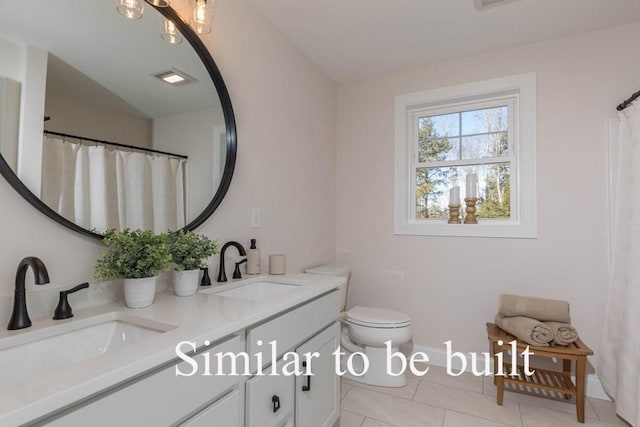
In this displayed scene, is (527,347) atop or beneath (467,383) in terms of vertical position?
atop

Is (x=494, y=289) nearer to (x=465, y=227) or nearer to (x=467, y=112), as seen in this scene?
(x=465, y=227)

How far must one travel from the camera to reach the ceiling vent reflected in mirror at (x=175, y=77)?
1459mm

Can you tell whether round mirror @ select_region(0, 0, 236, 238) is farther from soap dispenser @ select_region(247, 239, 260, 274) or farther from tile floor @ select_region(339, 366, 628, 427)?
tile floor @ select_region(339, 366, 628, 427)

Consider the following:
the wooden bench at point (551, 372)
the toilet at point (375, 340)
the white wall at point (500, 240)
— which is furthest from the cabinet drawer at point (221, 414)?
the white wall at point (500, 240)

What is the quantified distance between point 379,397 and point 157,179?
1824mm

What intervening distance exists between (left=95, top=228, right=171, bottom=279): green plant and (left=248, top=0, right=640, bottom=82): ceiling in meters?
1.53

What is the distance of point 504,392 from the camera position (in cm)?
216

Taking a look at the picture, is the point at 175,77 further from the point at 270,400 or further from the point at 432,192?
the point at 432,192

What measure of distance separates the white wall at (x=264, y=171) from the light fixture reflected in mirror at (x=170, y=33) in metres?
0.20

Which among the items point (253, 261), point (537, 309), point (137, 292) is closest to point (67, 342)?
point (137, 292)

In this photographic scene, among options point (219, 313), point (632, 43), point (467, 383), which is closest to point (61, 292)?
point (219, 313)

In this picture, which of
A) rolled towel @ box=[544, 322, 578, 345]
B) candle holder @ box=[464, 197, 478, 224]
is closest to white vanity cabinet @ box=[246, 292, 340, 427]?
rolled towel @ box=[544, 322, 578, 345]

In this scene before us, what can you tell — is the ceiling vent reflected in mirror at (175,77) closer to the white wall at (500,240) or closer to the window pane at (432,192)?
the white wall at (500,240)

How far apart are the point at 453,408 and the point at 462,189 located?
5.08ft
